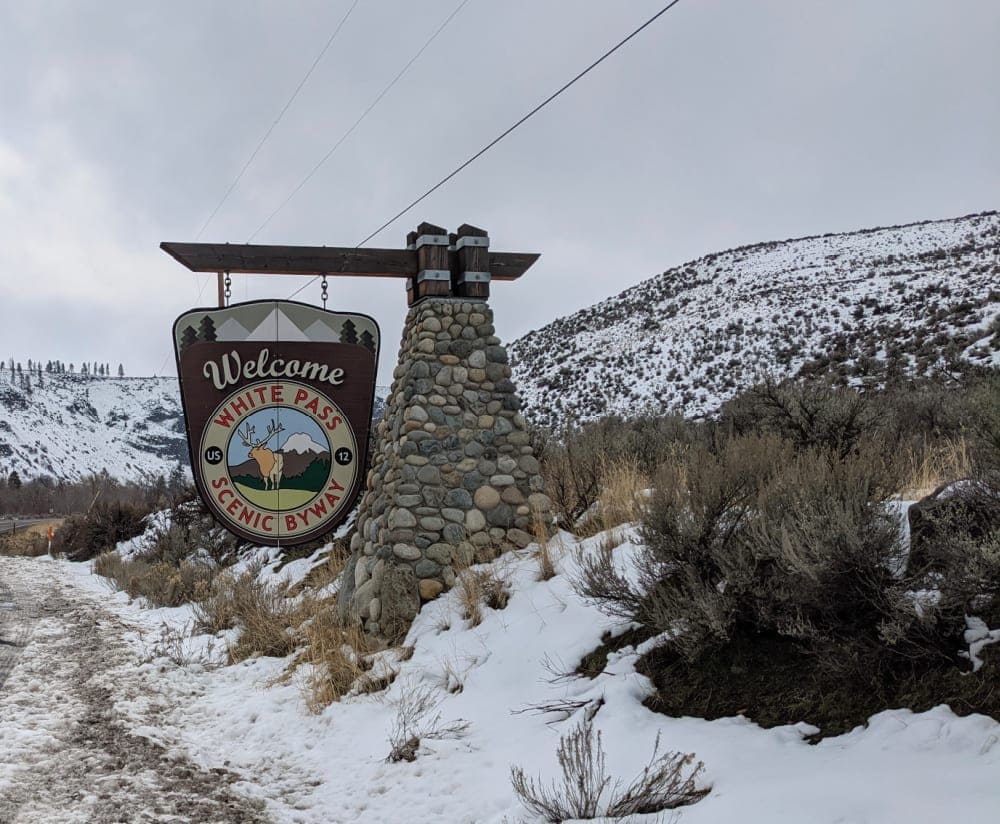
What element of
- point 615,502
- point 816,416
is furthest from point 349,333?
point 816,416

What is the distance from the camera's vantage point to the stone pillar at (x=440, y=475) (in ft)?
22.9

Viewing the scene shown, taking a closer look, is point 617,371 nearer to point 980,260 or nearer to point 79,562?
point 980,260

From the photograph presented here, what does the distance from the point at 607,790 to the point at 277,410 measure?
419 centimetres

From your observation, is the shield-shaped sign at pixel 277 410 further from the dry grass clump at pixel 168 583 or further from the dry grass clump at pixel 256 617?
the dry grass clump at pixel 168 583

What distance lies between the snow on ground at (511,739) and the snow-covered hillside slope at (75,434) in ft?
326

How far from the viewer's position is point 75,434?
490ft

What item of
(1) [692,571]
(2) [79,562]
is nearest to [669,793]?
(1) [692,571]

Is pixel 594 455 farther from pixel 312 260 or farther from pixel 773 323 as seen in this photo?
pixel 773 323

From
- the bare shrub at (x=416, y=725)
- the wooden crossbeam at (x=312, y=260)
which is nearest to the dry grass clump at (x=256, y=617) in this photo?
the bare shrub at (x=416, y=725)

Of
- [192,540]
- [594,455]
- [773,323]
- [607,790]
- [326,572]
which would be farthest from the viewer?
[773,323]

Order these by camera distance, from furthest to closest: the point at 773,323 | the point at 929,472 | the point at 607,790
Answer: the point at 773,323, the point at 929,472, the point at 607,790

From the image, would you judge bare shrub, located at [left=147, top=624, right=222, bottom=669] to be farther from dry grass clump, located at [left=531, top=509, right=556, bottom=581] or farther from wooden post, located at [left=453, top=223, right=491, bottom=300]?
wooden post, located at [left=453, top=223, right=491, bottom=300]

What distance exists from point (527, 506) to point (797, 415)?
379 cm

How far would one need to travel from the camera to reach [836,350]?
110ft
